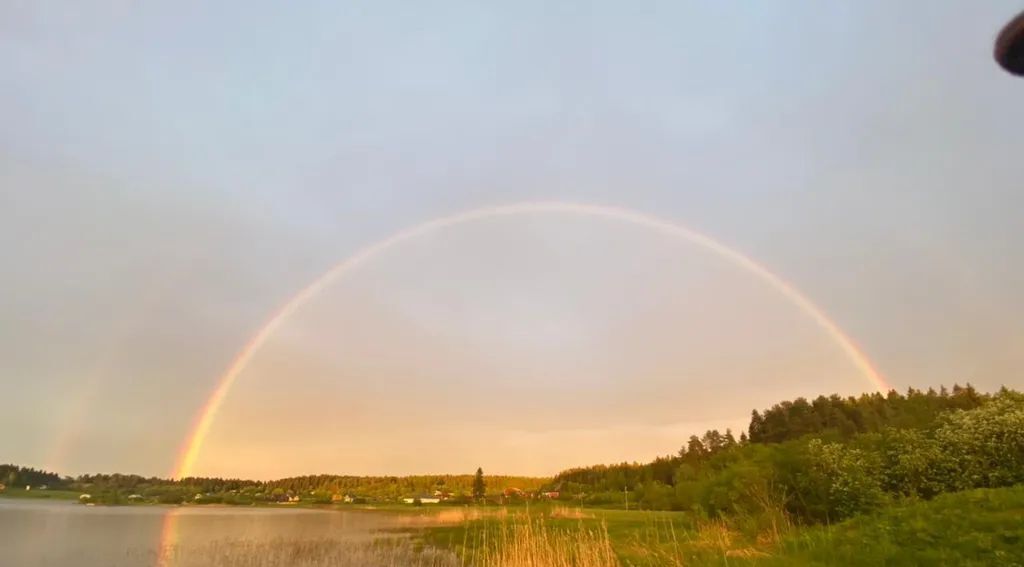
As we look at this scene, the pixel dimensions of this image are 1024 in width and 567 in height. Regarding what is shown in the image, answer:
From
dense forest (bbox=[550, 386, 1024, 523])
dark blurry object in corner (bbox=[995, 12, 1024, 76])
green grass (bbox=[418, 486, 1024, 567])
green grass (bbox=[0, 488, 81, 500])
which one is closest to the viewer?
dark blurry object in corner (bbox=[995, 12, 1024, 76])

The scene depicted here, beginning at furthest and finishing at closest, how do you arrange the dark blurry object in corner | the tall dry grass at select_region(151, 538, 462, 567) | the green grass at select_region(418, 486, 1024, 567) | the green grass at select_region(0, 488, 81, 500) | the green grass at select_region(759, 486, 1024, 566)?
the green grass at select_region(0, 488, 81, 500)
the tall dry grass at select_region(151, 538, 462, 567)
the green grass at select_region(418, 486, 1024, 567)
the green grass at select_region(759, 486, 1024, 566)
the dark blurry object in corner

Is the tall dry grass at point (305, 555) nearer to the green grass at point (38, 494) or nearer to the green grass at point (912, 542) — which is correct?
the green grass at point (912, 542)

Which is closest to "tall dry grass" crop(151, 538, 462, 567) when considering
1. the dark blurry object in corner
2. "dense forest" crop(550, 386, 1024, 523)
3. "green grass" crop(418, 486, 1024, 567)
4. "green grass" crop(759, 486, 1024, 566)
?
"green grass" crop(418, 486, 1024, 567)

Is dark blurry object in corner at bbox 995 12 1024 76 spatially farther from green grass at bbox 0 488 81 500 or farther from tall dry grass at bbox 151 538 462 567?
green grass at bbox 0 488 81 500

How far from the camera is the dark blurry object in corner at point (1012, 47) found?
340 centimetres

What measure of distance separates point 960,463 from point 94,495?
187m

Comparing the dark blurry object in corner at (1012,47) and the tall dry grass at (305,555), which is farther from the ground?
the dark blurry object in corner at (1012,47)

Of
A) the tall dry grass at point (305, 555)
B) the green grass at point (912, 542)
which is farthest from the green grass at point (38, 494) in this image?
the green grass at point (912, 542)

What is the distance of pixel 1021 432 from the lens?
71.1 feet

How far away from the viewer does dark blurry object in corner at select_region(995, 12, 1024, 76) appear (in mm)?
3398

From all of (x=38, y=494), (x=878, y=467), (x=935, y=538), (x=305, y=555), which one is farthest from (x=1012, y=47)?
(x=38, y=494)

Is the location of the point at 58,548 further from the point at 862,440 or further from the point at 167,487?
the point at 167,487

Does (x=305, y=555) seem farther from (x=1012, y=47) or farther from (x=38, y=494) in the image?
(x=38, y=494)

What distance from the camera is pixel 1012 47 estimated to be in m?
3.60
